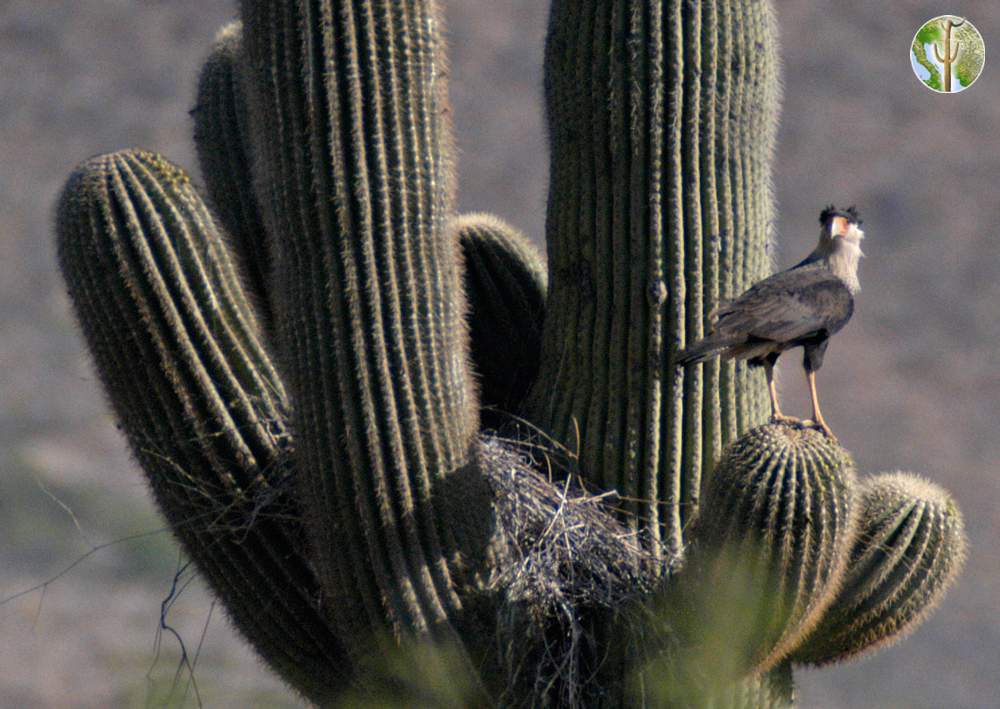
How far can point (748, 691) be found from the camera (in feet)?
17.7

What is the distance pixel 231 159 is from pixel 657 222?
1.84 meters

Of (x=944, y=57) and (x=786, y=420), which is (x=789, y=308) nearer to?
(x=786, y=420)

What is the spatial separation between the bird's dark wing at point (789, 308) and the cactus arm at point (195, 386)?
5.19ft

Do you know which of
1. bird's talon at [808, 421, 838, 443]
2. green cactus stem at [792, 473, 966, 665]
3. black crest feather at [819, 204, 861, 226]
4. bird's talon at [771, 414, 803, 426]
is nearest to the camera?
bird's talon at [808, 421, 838, 443]

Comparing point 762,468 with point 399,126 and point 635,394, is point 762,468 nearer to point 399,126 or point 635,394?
point 635,394

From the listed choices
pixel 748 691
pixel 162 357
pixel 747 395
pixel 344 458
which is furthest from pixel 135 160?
pixel 748 691

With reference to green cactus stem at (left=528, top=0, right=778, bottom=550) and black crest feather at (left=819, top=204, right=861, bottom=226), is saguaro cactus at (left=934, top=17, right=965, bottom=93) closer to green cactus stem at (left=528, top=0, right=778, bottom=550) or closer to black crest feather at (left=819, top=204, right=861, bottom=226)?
black crest feather at (left=819, top=204, right=861, bottom=226)

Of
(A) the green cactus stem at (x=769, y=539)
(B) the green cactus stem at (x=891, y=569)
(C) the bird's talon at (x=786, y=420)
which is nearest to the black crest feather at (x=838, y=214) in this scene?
(C) the bird's talon at (x=786, y=420)

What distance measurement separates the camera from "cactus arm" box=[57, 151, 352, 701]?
5.41m

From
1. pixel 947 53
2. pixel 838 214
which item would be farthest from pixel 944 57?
pixel 838 214

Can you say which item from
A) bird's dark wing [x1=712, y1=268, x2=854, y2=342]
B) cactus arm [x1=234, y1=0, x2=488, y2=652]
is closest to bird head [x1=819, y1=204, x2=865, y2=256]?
bird's dark wing [x1=712, y1=268, x2=854, y2=342]

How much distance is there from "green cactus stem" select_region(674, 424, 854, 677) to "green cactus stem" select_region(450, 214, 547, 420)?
161 cm

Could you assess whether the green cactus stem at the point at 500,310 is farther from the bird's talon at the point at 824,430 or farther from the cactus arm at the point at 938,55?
the cactus arm at the point at 938,55

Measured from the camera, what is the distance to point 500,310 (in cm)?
639
